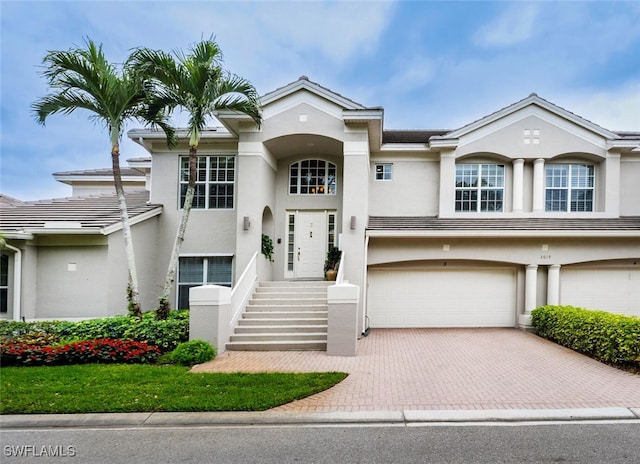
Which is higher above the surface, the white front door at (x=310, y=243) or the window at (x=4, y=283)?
the white front door at (x=310, y=243)

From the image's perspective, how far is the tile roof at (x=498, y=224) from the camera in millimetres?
11719

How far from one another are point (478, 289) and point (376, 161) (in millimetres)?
5775

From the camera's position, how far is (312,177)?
13234 millimetres

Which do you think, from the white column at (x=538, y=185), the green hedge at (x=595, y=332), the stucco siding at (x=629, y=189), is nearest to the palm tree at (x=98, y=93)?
the green hedge at (x=595, y=332)

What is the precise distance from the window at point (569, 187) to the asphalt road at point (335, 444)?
32.3 feet

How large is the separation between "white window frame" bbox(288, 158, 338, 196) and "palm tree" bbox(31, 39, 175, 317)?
5.02 meters

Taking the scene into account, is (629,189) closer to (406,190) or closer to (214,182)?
(406,190)

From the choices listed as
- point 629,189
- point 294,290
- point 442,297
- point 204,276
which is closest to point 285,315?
point 294,290

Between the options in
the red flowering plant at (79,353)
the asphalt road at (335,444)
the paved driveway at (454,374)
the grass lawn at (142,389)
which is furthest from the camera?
the red flowering plant at (79,353)

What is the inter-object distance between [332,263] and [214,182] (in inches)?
195

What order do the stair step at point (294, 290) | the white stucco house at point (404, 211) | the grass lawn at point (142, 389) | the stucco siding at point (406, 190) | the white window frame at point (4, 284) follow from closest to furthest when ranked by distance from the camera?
1. the grass lawn at point (142, 389)
2. the white window frame at point (4, 284)
3. the stair step at point (294, 290)
4. the white stucco house at point (404, 211)
5. the stucco siding at point (406, 190)

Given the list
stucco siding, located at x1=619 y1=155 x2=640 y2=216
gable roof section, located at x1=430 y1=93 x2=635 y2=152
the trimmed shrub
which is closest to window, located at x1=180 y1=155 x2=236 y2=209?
the trimmed shrub

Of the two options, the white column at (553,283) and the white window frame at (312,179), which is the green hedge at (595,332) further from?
the white window frame at (312,179)

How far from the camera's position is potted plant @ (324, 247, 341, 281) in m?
11.6
